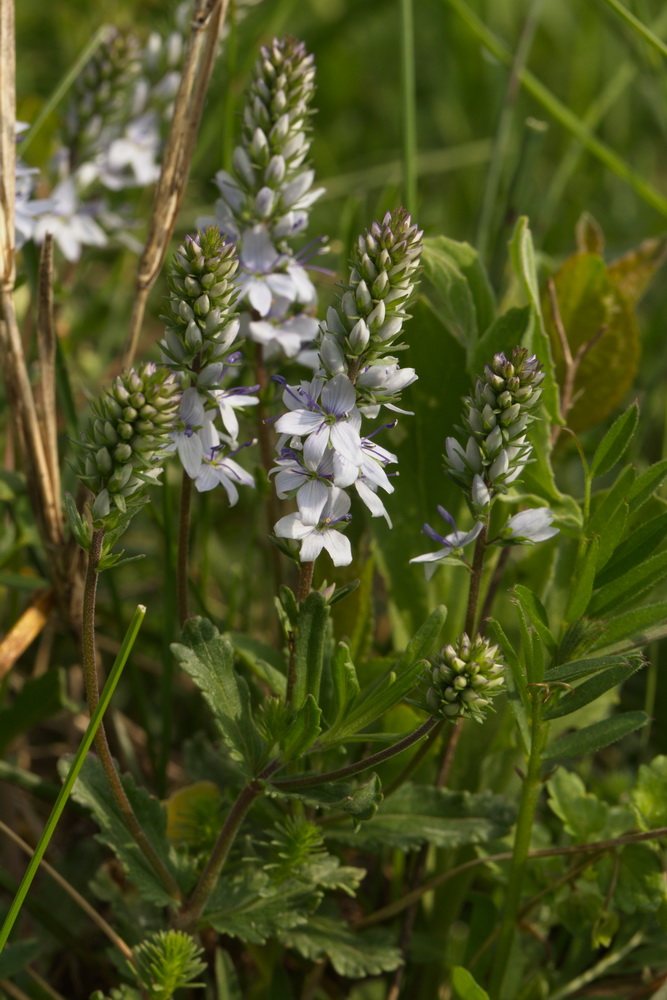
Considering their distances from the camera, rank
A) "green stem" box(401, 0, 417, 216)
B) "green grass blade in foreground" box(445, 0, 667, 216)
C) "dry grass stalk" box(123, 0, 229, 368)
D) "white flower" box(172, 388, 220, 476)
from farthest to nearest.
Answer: "green grass blade in foreground" box(445, 0, 667, 216), "green stem" box(401, 0, 417, 216), "dry grass stalk" box(123, 0, 229, 368), "white flower" box(172, 388, 220, 476)

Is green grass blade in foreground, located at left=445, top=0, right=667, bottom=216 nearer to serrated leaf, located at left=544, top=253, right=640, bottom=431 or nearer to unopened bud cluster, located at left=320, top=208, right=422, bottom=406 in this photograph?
serrated leaf, located at left=544, top=253, right=640, bottom=431

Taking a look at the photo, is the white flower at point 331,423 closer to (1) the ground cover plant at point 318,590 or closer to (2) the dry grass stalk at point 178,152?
(1) the ground cover plant at point 318,590

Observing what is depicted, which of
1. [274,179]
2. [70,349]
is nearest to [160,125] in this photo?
[70,349]

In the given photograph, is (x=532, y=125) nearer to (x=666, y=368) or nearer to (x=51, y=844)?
(x=666, y=368)

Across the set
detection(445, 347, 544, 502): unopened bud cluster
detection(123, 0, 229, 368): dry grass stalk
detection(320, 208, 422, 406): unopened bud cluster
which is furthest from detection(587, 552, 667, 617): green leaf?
detection(123, 0, 229, 368): dry grass stalk

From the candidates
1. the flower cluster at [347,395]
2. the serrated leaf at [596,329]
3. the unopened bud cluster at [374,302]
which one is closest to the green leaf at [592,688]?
the flower cluster at [347,395]
